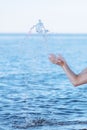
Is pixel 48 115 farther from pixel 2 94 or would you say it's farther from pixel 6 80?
pixel 6 80

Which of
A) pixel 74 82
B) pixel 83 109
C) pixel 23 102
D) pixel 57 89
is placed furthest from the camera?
pixel 57 89

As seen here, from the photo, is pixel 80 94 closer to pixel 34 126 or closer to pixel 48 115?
pixel 48 115

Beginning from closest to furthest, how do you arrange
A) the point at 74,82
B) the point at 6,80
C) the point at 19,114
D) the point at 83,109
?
the point at 74,82
the point at 19,114
the point at 83,109
the point at 6,80

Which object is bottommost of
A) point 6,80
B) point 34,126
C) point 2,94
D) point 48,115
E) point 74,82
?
point 6,80

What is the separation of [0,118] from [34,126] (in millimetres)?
1935

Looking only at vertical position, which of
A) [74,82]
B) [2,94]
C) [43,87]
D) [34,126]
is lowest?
[43,87]

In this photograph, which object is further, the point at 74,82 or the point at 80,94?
the point at 80,94

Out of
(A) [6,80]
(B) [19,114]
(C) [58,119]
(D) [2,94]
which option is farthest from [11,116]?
(A) [6,80]

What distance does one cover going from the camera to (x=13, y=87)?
27625 millimetres

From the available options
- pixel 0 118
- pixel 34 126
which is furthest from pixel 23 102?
pixel 34 126

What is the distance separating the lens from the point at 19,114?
58.2 feet

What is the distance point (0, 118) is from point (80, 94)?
812 centimetres

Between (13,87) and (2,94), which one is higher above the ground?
(2,94)

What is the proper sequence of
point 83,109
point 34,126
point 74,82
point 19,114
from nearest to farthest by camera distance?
point 74,82
point 34,126
point 19,114
point 83,109
